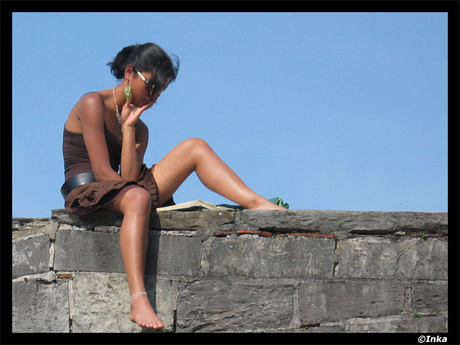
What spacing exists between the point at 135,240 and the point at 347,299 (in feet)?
4.57

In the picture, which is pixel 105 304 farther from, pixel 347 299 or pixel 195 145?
pixel 347 299

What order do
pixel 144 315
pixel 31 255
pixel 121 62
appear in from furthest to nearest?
pixel 121 62
pixel 31 255
pixel 144 315

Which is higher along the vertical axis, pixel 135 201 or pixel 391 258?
pixel 135 201

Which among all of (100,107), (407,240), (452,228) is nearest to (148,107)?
(100,107)

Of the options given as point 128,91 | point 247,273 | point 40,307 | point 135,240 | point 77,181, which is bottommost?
point 40,307

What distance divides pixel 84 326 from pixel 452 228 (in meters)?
2.48

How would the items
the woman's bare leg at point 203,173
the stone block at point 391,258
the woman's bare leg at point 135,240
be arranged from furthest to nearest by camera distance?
the woman's bare leg at point 203,173
the stone block at point 391,258
the woman's bare leg at point 135,240

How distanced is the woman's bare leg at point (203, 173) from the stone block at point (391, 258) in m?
0.56

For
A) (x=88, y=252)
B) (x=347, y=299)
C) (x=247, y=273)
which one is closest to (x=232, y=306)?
(x=247, y=273)

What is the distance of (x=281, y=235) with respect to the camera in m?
3.26

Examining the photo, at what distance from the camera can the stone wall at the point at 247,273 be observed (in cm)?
317

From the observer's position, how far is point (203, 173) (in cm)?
344
